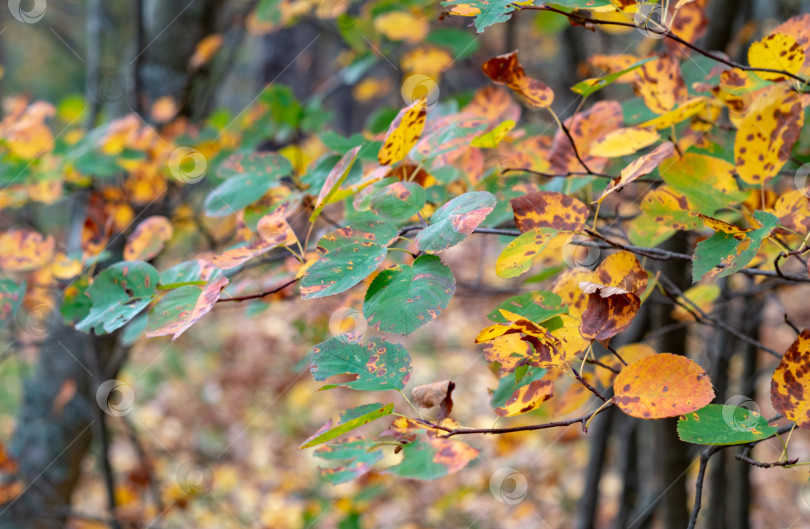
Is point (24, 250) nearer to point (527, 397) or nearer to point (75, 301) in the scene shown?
point (75, 301)

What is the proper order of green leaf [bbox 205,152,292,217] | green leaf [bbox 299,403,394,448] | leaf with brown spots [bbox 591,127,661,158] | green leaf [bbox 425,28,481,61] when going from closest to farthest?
green leaf [bbox 299,403,394,448] → leaf with brown spots [bbox 591,127,661,158] → green leaf [bbox 205,152,292,217] → green leaf [bbox 425,28,481,61]

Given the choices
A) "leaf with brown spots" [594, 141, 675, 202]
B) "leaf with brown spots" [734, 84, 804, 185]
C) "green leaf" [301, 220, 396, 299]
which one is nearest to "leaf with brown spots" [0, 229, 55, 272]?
"green leaf" [301, 220, 396, 299]

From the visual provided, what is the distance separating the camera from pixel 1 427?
3.81m

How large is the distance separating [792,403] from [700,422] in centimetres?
7

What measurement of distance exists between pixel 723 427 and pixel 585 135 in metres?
0.42

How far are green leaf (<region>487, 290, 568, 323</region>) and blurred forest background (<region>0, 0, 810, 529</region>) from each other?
0.35 ft

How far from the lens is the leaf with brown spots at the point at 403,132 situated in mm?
548

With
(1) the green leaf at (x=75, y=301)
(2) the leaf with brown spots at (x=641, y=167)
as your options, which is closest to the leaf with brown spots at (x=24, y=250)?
(1) the green leaf at (x=75, y=301)

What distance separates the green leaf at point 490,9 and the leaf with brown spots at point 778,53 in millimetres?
280

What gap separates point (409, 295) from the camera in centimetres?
47

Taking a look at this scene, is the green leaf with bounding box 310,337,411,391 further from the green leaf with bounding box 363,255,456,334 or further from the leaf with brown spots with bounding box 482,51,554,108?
the leaf with brown spots with bounding box 482,51,554,108

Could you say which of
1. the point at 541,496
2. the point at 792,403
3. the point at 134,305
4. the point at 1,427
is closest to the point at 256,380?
the point at 1,427

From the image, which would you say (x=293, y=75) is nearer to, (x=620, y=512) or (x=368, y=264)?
(x=620, y=512)

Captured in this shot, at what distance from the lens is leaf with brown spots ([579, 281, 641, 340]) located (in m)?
0.47
